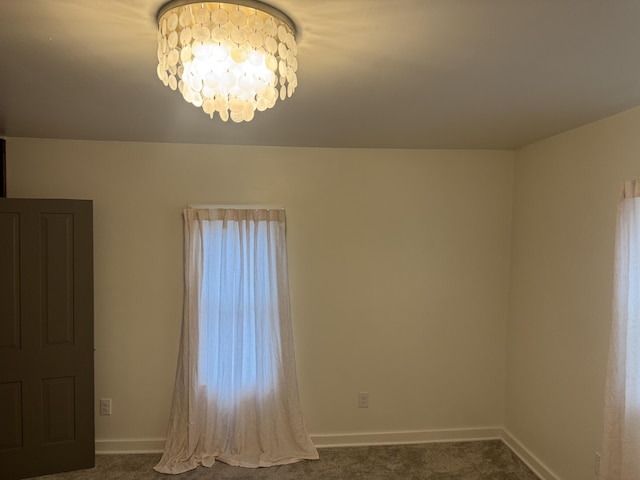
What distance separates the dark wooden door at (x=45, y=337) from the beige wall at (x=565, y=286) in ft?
10.7

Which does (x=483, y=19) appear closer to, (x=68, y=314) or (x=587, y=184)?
(x=587, y=184)

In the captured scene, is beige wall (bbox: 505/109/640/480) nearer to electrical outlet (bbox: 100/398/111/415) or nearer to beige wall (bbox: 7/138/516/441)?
beige wall (bbox: 7/138/516/441)

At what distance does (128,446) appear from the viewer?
10.3 feet

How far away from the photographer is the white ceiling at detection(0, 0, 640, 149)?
1.21m

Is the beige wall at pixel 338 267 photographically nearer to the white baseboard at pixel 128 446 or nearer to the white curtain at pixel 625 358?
the white baseboard at pixel 128 446

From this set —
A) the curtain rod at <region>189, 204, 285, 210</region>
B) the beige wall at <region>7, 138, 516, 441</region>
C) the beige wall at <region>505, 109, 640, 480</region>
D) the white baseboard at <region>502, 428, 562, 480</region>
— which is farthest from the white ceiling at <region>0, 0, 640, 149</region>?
the white baseboard at <region>502, 428, 562, 480</region>

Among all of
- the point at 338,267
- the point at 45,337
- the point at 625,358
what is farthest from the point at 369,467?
the point at 45,337

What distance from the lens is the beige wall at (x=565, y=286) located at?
235 centimetres

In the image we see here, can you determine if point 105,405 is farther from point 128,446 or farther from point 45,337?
point 45,337

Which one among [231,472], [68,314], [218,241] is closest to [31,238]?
[68,314]

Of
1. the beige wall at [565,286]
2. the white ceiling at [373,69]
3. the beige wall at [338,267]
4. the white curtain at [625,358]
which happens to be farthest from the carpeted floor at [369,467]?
the white ceiling at [373,69]

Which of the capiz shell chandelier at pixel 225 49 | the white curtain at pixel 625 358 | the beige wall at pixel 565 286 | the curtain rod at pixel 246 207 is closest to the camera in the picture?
the capiz shell chandelier at pixel 225 49

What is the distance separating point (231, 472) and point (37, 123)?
2.69 meters

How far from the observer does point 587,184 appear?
8.13 ft
